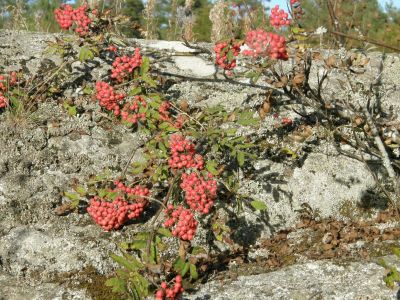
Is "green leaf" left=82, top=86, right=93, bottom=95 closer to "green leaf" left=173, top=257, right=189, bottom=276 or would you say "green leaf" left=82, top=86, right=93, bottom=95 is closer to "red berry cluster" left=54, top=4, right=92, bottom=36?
"red berry cluster" left=54, top=4, right=92, bottom=36

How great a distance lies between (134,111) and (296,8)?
4.11 ft

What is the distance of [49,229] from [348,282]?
1630mm

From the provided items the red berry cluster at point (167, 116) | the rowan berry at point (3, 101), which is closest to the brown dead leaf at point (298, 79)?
the red berry cluster at point (167, 116)

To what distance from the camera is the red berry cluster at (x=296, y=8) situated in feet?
10.3

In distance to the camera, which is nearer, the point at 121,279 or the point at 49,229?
the point at 121,279

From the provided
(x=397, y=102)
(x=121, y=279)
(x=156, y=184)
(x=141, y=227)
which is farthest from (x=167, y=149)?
(x=397, y=102)

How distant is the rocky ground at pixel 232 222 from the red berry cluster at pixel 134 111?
14cm

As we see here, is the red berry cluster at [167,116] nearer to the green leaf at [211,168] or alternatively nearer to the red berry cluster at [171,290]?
the green leaf at [211,168]

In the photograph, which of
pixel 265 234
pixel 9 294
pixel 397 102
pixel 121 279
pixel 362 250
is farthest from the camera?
pixel 397 102

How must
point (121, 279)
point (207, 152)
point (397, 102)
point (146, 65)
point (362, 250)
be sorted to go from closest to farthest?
1. point (121, 279)
2. point (362, 250)
3. point (207, 152)
4. point (146, 65)
5. point (397, 102)

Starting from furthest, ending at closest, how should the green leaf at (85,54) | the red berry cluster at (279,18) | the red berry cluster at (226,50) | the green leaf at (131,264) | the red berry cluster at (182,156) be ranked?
the green leaf at (85,54), the red berry cluster at (226,50), the red berry cluster at (279,18), the red berry cluster at (182,156), the green leaf at (131,264)

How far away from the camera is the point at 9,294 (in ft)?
8.27

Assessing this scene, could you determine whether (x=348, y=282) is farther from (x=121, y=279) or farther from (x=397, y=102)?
(x=397, y=102)

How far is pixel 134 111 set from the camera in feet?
11.6
